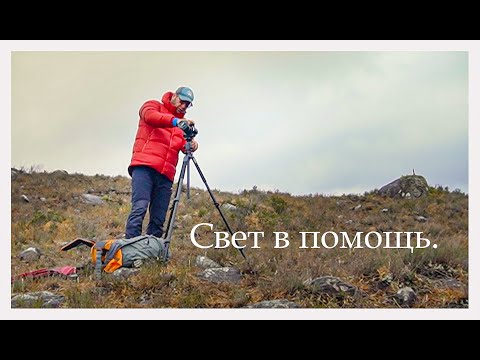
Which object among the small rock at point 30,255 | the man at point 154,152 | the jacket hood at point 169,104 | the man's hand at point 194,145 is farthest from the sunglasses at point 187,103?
the small rock at point 30,255

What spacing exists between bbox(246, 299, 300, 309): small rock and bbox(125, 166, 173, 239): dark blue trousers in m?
1.42

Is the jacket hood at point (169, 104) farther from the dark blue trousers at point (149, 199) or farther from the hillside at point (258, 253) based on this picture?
the hillside at point (258, 253)

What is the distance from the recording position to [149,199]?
756 cm

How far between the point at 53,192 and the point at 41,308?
142cm

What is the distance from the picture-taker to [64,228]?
25.3 ft

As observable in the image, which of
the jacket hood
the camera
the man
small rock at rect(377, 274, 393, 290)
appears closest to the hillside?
small rock at rect(377, 274, 393, 290)

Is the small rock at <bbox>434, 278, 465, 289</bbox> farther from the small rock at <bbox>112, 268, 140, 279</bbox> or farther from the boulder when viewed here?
the small rock at <bbox>112, 268, 140, 279</bbox>

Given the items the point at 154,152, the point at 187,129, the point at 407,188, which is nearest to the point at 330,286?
the point at 407,188

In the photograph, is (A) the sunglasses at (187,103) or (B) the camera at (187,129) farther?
(A) the sunglasses at (187,103)

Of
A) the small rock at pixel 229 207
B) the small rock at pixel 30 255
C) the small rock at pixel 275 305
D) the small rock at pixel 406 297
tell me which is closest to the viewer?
the small rock at pixel 275 305

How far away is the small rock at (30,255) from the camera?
288 inches

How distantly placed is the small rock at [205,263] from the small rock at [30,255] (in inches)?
64.0
